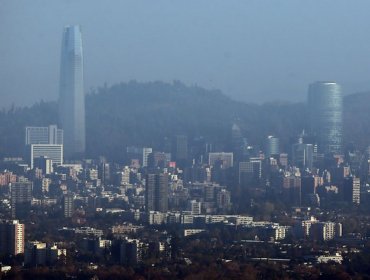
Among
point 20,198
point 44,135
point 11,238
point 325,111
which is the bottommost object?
point 11,238

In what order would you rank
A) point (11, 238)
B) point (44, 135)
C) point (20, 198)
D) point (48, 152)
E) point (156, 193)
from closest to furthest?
point (11, 238) → point (20, 198) → point (156, 193) → point (48, 152) → point (44, 135)

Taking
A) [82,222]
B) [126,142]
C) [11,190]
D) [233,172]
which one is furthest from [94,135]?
[82,222]

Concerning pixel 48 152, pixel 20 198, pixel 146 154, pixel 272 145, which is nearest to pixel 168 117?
pixel 272 145

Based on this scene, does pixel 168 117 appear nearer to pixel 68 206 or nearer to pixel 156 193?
pixel 156 193

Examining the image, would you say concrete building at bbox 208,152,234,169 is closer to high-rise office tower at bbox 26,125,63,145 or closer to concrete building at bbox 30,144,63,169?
concrete building at bbox 30,144,63,169

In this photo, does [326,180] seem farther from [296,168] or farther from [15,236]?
[15,236]

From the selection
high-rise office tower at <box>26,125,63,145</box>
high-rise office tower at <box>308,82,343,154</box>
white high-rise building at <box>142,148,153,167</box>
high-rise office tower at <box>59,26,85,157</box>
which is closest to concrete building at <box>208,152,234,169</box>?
white high-rise building at <box>142,148,153,167</box>
